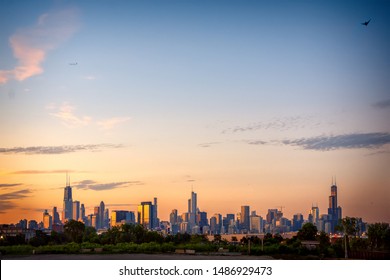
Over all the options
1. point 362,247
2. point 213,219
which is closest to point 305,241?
point 362,247

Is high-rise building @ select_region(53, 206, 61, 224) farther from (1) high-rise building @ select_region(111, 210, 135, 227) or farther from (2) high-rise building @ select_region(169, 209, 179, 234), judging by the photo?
(2) high-rise building @ select_region(169, 209, 179, 234)

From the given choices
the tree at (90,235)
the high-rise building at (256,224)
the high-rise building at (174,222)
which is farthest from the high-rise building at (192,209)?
the tree at (90,235)

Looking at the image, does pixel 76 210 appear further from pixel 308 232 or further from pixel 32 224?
pixel 308 232

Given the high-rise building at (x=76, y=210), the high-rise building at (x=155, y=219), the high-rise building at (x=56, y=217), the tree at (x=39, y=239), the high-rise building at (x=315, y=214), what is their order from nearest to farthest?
1. the tree at (x=39, y=239)
2. the high-rise building at (x=155, y=219)
3. the high-rise building at (x=315, y=214)
4. the high-rise building at (x=56, y=217)
5. the high-rise building at (x=76, y=210)

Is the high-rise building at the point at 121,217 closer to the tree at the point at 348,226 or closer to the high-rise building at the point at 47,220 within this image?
the high-rise building at the point at 47,220

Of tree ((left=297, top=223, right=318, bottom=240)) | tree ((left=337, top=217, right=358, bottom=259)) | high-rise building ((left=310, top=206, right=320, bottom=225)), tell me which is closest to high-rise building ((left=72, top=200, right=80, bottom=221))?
tree ((left=297, top=223, right=318, bottom=240))

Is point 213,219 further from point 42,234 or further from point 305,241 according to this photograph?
point 42,234
